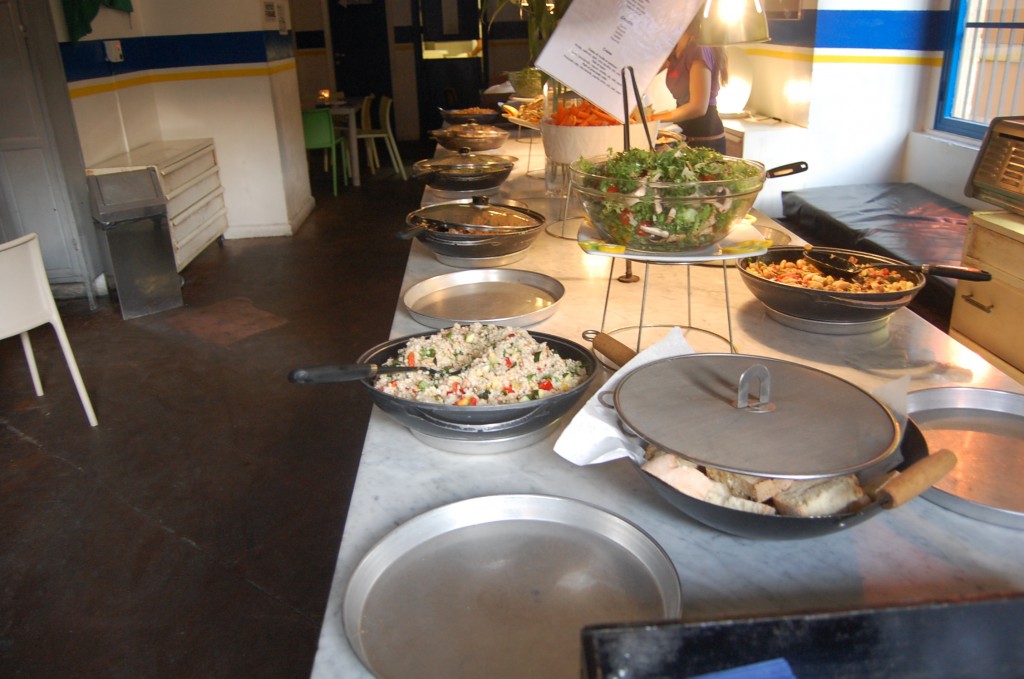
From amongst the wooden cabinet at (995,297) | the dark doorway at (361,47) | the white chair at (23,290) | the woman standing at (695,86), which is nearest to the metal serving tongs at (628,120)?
the wooden cabinet at (995,297)

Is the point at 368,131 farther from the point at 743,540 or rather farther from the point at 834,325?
the point at 743,540

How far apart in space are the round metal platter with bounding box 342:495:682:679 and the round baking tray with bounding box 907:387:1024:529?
16.4 inches

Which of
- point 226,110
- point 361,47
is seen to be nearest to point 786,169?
point 226,110

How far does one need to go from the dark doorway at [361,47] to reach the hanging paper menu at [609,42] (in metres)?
8.45

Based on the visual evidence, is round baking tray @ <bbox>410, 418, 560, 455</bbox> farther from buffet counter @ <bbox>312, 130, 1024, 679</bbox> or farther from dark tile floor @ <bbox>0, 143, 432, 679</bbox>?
dark tile floor @ <bbox>0, 143, 432, 679</bbox>

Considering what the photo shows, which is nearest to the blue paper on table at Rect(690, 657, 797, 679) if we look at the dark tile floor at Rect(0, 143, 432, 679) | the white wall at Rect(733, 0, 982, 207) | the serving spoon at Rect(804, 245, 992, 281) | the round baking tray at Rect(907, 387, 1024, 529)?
the round baking tray at Rect(907, 387, 1024, 529)

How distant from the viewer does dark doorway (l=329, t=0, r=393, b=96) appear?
30.1 ft

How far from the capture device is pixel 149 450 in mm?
2738

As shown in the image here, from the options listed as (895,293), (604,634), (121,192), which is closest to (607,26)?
(895,293)

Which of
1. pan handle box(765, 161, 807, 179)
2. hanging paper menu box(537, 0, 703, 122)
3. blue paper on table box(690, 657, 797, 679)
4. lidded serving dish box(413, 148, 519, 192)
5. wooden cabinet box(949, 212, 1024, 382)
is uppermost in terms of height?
hanging paper menu box(537, 0, 703, 122)

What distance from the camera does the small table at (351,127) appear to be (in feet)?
23.2

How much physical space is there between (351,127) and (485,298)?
6034mm

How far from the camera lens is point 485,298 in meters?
1.67

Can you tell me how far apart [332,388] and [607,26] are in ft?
6.85
